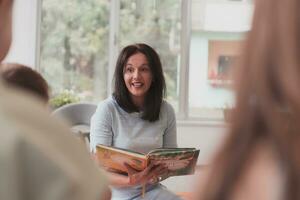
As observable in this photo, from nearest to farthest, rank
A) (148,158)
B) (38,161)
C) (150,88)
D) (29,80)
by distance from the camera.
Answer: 1. (38,161)
2. (29,80)
3. (148,158)
4. (150,88)

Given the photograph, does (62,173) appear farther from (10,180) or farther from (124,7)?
(124,7)

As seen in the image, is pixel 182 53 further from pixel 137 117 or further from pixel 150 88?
pixel 137 117

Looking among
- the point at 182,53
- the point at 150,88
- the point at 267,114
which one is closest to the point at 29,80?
the point at 150,88

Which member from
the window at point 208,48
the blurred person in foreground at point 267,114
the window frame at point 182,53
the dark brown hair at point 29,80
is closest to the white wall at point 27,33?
the window frame at point 182,53

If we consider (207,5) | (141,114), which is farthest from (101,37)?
(141,114)

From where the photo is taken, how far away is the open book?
2232mm

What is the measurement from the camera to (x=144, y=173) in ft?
7.73

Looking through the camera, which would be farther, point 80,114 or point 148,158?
point 80,114

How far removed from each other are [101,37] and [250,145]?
4.81 meters

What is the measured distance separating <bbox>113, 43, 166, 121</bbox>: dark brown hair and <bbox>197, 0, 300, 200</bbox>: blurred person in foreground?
214 cm

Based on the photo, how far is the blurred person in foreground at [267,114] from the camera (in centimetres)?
49

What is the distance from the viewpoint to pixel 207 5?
530cm

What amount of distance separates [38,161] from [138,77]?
2.34 metres

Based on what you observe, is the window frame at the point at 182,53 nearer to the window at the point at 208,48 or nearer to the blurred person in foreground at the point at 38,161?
the window at the point at 208,48
